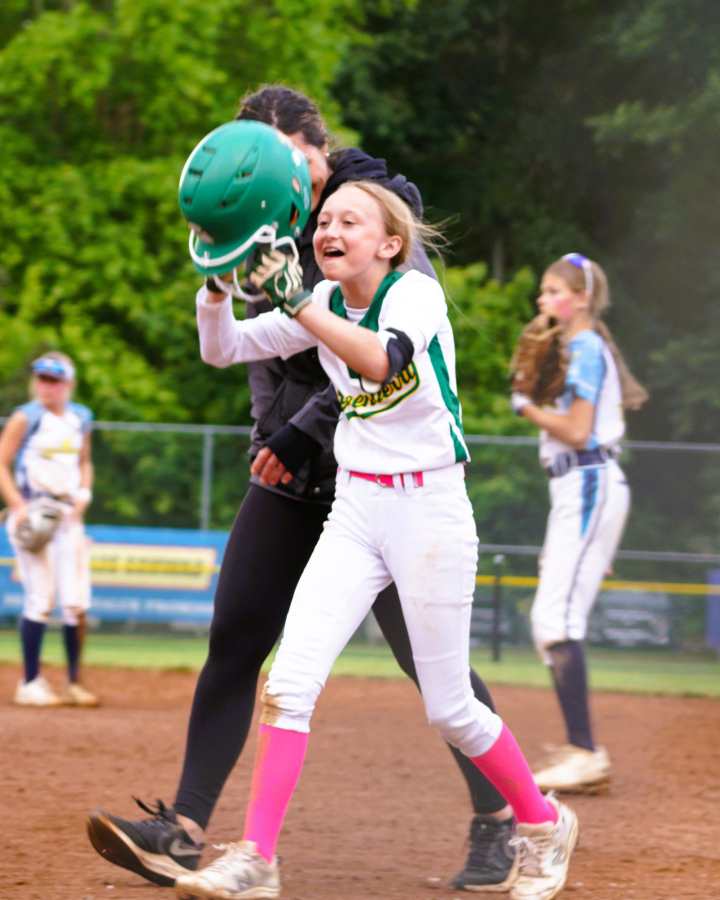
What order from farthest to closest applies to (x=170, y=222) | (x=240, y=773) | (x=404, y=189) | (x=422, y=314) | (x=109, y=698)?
(x=170, y=222) < (x=109, y=698) < (x=240, y=773) < (x=404, y=189) < (x=422, y=314)

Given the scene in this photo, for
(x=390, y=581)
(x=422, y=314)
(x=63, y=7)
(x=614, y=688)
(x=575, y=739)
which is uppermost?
(x=63, y=7)

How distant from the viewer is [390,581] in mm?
3191

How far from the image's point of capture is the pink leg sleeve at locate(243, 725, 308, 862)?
2938 millimetres

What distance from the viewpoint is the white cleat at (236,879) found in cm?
284

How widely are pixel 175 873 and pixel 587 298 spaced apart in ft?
9.86

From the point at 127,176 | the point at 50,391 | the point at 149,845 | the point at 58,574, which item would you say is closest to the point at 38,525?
the point at 58,574

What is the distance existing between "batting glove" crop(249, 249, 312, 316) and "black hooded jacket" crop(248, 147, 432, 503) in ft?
2.18

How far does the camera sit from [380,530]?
3.04 m

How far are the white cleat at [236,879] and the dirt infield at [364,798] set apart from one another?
1.50 ft

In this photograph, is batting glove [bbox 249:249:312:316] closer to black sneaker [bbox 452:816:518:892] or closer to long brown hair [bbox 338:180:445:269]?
long brown hair [bbox 338:180:445:269]

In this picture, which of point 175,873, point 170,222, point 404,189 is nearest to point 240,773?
point 175,873

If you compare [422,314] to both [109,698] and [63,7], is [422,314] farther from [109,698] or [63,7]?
[63,7]

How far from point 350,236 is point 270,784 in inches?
54.3

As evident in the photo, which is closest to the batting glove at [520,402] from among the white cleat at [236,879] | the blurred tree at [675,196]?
the white cleat at [236,879]
